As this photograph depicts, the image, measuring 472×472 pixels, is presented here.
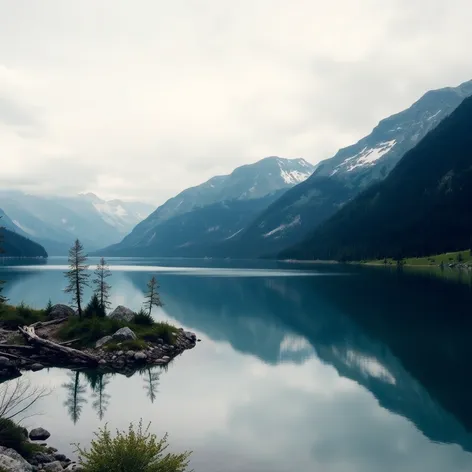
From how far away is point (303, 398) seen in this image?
39656 mm

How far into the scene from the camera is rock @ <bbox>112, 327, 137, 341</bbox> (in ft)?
180

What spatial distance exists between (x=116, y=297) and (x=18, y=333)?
194ft

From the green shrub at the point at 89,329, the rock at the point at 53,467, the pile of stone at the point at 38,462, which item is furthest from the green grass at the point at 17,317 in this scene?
the rock at the point at 53,467

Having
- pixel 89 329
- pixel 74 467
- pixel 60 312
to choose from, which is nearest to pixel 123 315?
pixel 89 329

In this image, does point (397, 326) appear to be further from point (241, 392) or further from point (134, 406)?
point (134, 406)

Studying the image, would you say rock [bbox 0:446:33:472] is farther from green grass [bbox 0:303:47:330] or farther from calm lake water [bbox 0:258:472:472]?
green grass [bbox 0:303:47:330]

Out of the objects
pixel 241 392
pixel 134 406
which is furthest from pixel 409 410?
pixel 134 406

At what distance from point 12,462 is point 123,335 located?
34.3 metres

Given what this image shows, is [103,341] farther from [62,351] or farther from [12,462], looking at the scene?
[12,462]

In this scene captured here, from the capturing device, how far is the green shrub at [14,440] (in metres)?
24.7

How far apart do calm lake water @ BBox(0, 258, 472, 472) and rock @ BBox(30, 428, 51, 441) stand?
2.60 ft

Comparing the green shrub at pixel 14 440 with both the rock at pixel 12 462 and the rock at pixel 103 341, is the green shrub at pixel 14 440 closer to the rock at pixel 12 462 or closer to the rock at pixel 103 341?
the rock at pixel 12 462

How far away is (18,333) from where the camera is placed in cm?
5838

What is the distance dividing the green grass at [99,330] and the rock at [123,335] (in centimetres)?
185
